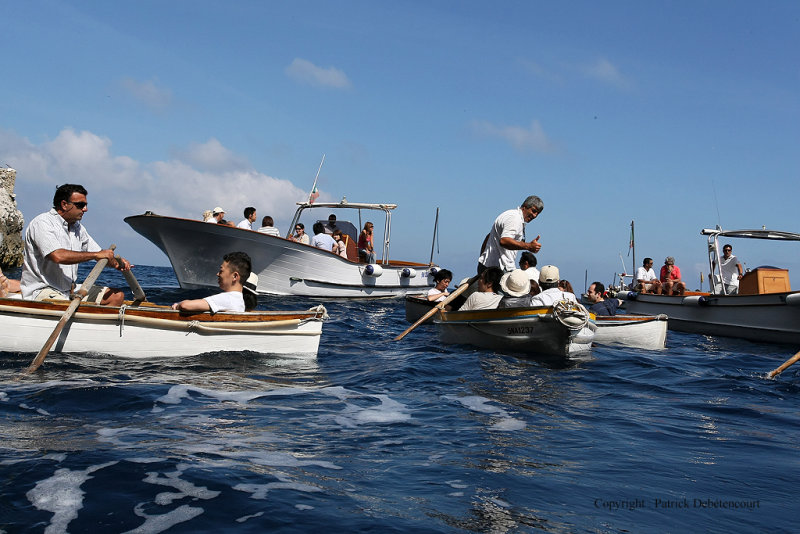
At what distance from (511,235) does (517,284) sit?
29.0 inches

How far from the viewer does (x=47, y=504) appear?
→ 134 inches

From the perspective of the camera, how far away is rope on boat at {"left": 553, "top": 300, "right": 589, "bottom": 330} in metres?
8.68

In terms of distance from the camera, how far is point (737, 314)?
15.9m

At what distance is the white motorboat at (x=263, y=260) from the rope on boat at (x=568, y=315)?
1052cm

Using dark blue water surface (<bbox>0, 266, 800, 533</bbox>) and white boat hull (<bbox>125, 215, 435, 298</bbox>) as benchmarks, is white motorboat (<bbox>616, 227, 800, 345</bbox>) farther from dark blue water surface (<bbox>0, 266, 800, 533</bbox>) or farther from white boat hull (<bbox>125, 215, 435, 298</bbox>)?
white boat hull (<bbox>125, 215, 435, 298</bbox>)

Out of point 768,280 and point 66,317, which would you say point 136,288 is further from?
point 768,280

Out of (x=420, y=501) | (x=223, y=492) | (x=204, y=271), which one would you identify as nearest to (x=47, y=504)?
(x=223, y=492)

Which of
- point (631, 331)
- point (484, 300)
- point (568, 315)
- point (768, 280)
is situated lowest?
point (631, 331)

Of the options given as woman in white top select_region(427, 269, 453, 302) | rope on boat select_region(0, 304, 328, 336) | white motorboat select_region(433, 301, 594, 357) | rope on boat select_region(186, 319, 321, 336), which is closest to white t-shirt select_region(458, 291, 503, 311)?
white motorboat select_region(433, 301, 594, 357)

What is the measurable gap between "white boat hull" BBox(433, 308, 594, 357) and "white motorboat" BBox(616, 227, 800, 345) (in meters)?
7.14

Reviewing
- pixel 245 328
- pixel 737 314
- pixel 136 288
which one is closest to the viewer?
pixel 245 328

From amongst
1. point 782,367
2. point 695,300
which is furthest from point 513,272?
point 695,300

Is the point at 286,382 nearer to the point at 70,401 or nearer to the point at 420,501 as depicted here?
the point at 70,401

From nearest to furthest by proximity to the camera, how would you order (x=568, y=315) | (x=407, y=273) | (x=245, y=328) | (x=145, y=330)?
(x=145, y=330) → (x=245, y=328) → (x=568, y=315) → (x=407, y=273)
